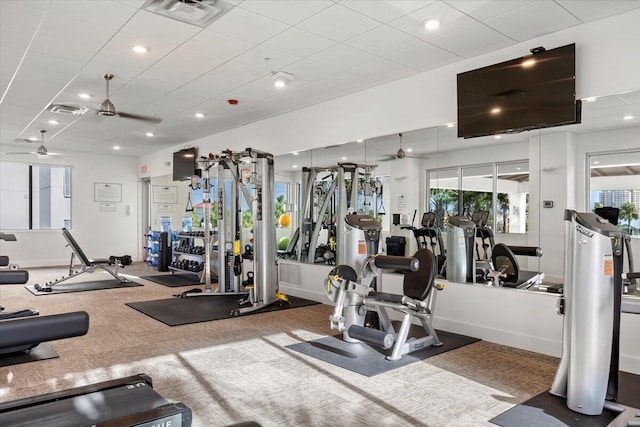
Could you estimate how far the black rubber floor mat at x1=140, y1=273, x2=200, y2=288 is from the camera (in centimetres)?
770

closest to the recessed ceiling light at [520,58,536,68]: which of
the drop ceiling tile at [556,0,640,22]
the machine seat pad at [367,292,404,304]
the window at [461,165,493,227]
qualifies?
the drop ceiling tile at [556,0,640,22]

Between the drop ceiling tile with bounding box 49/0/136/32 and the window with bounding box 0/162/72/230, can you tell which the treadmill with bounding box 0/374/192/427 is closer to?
the drop ceiling tile with bounding box 49/0/136/32

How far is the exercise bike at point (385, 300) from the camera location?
369 cm

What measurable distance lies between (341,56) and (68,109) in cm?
411

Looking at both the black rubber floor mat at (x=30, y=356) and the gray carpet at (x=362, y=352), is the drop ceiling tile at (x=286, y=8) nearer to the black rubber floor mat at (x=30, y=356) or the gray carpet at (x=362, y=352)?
the gray carpet at (x=362, y=352)

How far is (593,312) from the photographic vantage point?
2619mm

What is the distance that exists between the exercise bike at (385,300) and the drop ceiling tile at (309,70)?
1.68m

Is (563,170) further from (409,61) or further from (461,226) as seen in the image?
(409,61)

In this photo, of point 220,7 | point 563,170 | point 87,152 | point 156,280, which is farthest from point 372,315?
point 87,152

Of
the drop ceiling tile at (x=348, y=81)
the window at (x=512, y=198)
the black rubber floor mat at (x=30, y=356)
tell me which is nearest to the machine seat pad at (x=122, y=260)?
the black rubber floor mat at (x=30, y=356)

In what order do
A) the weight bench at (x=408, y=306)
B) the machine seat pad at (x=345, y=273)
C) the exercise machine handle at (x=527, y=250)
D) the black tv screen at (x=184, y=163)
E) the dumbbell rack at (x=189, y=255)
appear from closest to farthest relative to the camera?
the weight bench at (x=408, y=306) → the machine seat pad at (x=345, y=273) → the exercise machine handle at (x=527, y=250) → the dumbbell rack at (x=189, y=255) → the black tv screen at (x=184, y=163)

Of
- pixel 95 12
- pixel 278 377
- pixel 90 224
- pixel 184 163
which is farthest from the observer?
pixel 90 224

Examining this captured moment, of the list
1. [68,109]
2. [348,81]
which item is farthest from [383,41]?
[68,109]

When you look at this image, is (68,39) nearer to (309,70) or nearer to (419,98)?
(309,70)
